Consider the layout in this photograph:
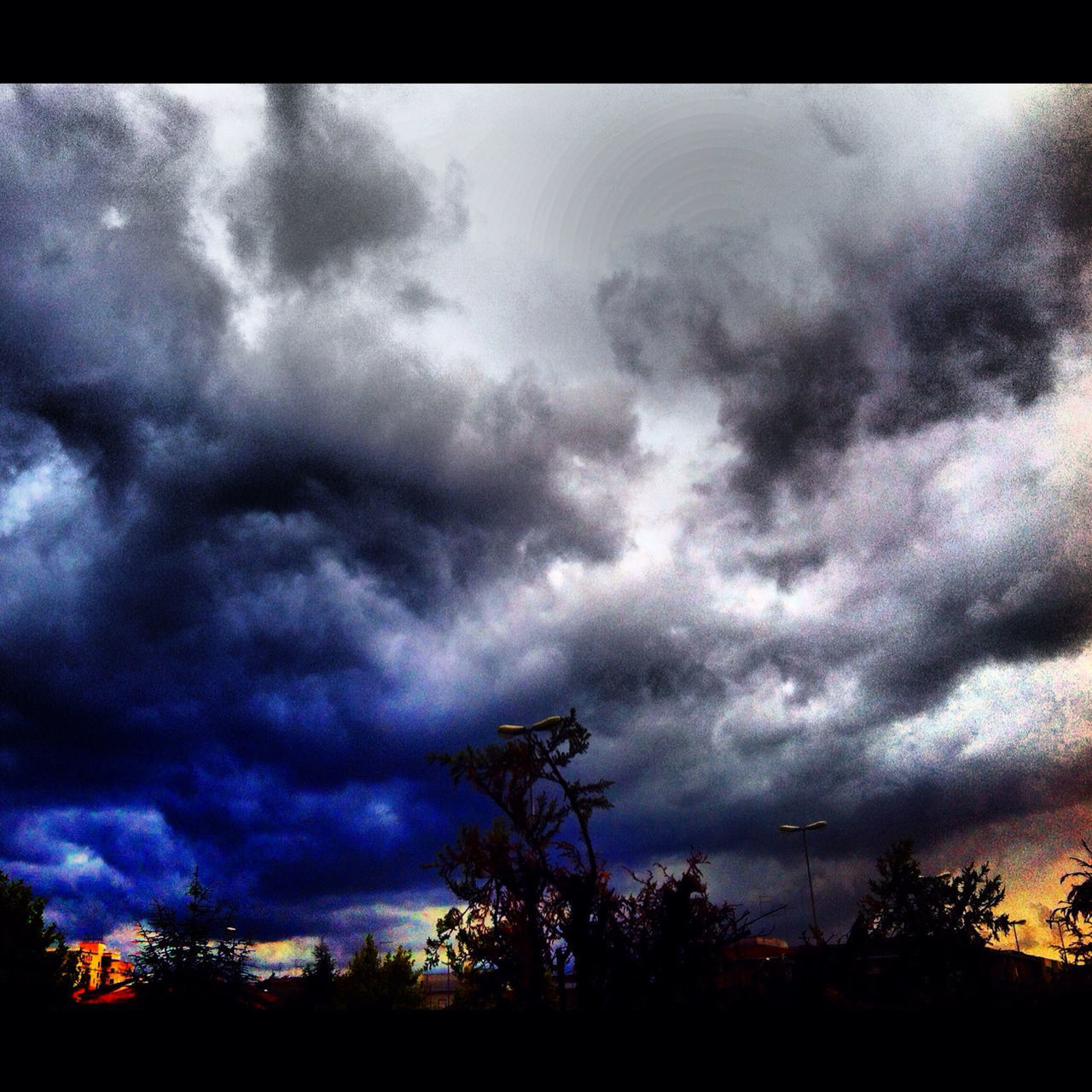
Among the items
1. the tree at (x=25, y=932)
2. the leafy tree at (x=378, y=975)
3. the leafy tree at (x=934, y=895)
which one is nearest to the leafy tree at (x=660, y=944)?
the tree at (x=25, y=932)

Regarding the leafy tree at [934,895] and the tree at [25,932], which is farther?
the leafy tree at [934,895]

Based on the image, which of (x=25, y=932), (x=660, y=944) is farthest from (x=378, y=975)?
(x=660, y=944)

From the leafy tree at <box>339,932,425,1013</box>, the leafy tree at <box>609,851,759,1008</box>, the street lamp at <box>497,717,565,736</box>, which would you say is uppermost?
the street lamp at <box>497,717,565,736</box>

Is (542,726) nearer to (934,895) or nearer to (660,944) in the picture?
(660,944)

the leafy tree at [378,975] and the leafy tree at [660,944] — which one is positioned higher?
the leafy tree at [660,944]

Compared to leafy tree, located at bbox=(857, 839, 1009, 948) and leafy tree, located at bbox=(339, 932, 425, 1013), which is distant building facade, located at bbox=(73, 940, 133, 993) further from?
leafy tree, located at bbox=(339, 932, 425, 1013)

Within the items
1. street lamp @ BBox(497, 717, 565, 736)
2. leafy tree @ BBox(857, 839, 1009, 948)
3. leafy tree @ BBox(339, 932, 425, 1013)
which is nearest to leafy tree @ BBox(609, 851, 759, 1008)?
street lamp @ BBox(497, 717, 565, 736)

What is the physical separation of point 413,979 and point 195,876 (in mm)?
44706

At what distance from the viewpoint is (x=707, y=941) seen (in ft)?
32.9

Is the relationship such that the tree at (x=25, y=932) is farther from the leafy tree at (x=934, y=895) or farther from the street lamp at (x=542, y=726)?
the leafy tree at (x=934, y=895)

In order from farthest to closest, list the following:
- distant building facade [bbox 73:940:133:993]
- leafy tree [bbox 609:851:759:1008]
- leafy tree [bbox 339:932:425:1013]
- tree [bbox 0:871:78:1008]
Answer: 1. leafy tree [bbox 339:932:425:1013]
2. tree [bbox 0:871:78:1008]
3. leafy tree [bbox 609:851:759:1008]
4. distant building facade [bbox 73:940:133:993]

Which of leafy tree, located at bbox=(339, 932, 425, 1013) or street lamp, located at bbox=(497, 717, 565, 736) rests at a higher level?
street lamp, located at bbox=(497, 717, 565, 736)

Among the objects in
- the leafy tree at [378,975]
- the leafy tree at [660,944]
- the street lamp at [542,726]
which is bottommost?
the leafy tree at [378,975]
